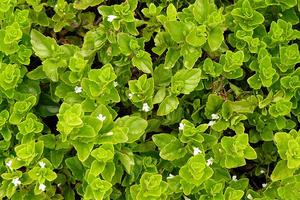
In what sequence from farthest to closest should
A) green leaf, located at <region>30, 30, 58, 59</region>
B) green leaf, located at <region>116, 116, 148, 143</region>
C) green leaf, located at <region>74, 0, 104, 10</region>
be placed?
green leaf, located at <region>74, 0, 104, 10</region> → green leaf, located at <region>30, 30, 58, 59</region> → green leaf, located at <region>116, 116, 148, 143</region>

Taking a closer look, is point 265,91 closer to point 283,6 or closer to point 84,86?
point 283,6

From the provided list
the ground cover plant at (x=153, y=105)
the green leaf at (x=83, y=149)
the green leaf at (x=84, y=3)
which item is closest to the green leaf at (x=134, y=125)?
the ground cover plant at (x=153, y=105)

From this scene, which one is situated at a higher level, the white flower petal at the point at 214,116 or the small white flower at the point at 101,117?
the small white flower at the point at 101,117

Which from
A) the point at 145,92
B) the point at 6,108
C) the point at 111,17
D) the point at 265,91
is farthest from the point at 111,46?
the point at 265,91

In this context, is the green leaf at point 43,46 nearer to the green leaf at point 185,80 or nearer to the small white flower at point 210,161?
the green leaf at point 185,80

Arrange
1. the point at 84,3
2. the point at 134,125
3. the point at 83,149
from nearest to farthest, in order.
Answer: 1. the point at 83,149
2. the point at 134,125
3. the point at 84,3

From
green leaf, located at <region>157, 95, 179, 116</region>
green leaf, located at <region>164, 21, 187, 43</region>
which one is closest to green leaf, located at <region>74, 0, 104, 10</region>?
green leaf, located at <region>164, 21, 187, 43</region>

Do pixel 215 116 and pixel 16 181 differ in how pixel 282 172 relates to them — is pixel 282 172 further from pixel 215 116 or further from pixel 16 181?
pixel 16 181

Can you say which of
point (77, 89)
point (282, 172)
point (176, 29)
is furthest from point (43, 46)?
point (282, 172)

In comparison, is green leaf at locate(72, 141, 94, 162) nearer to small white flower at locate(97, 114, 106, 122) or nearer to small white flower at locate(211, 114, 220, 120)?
small white flower at locate(97, 114, 106, 122)
